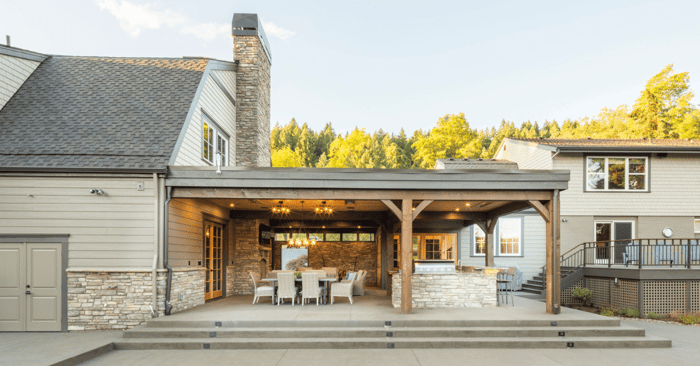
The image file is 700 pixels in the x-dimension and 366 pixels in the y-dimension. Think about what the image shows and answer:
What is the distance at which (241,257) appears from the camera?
12.7 metres

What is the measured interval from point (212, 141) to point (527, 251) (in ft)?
35.5

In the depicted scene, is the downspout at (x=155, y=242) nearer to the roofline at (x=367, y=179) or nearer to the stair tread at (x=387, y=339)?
the roofline at (x=367, y=179)

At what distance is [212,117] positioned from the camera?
10750 millimetres

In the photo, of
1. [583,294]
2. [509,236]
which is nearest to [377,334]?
[583,294]

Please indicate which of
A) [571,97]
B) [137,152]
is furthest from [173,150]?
[571,97]

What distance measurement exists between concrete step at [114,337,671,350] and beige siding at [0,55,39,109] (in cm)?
649

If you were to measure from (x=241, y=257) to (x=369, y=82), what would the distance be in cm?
3323

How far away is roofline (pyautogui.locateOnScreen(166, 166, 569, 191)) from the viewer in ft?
26.3

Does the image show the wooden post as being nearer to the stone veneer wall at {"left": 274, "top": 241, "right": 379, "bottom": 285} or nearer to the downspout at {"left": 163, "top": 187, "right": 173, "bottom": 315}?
the downspout at {"left": 163, "top": 187, "right": 173, "bottom": 315}

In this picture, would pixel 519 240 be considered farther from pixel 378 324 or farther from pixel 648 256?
pixel 378 324

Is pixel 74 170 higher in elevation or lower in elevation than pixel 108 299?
higher

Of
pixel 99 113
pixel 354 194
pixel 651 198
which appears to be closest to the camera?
pixel 354 194

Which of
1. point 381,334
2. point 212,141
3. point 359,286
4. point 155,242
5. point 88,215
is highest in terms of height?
point 212,141

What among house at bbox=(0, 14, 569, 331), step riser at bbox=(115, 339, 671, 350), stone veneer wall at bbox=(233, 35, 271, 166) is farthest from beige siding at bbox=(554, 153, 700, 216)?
stone veneer wall at bbox=(233, 35, 271, 166)
